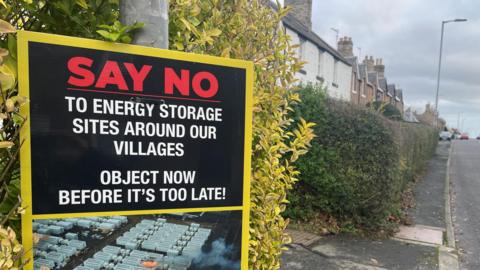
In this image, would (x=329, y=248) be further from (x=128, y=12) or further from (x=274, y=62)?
(x=128, y=12)

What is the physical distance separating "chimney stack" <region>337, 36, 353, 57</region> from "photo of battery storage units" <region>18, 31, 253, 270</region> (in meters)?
29.5

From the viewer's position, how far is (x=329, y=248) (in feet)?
18.8

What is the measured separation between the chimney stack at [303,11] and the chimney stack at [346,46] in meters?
9.88

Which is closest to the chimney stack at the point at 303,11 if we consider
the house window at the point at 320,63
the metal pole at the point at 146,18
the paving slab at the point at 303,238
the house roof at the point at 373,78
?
the house window at the point at 320,63

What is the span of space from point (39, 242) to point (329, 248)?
4.99m

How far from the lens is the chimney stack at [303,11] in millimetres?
19844

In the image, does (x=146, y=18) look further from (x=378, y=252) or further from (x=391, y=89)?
(x=391, y=89)

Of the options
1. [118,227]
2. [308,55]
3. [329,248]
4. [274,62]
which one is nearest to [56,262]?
[118,227]

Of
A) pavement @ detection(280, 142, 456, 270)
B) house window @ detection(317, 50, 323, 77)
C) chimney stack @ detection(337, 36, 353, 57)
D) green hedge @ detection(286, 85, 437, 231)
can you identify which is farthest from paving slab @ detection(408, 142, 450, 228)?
chimney stack @ detection(337, 36, 353, 57)

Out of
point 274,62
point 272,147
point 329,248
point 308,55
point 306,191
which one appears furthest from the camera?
point 308,55

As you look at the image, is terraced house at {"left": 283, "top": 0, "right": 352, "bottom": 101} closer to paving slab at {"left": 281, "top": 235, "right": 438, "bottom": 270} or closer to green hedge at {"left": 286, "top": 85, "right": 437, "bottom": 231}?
green hedge at {"left": 286, "top": 85, "right": 437, "bottom": 231}

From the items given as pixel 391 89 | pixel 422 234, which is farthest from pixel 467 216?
pixel 391 89

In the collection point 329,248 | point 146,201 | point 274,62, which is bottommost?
point 329,248

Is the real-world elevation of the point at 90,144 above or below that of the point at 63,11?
below
